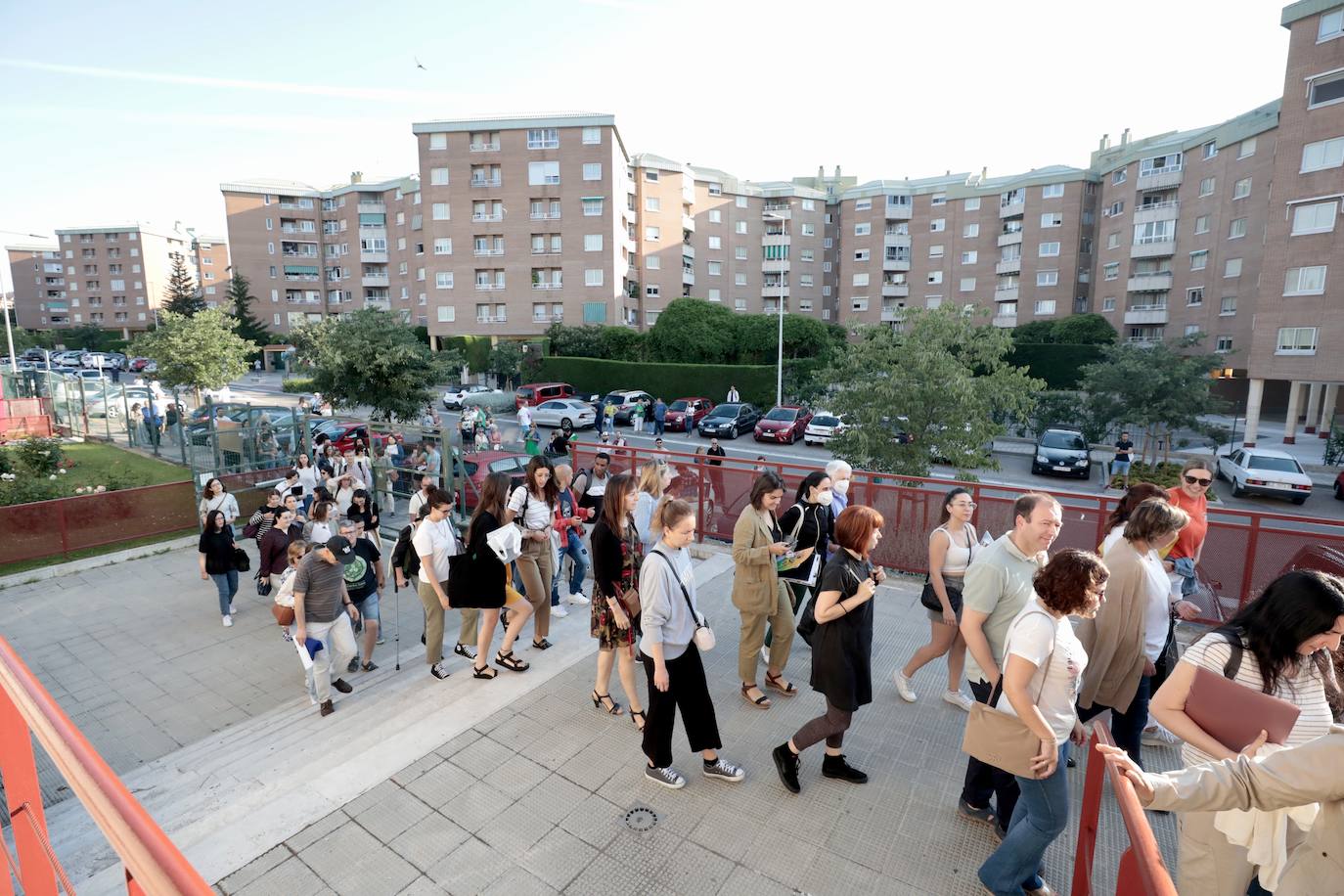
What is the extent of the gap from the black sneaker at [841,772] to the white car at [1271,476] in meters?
20.3

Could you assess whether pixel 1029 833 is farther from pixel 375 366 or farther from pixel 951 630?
pixel 375 366

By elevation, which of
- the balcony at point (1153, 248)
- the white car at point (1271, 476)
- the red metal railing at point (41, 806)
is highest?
the balcony at point (1153, 248)

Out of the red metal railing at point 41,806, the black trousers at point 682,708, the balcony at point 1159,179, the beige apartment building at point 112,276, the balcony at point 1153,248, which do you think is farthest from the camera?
the beige apartment building at point 112,276

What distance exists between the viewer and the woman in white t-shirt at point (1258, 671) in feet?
8.28

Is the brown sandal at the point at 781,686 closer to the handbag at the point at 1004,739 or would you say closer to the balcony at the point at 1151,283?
the handbag at the point at 1004,739

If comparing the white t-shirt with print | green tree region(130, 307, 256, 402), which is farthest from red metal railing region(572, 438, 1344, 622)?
green tree region(130, 307, 256, 402)

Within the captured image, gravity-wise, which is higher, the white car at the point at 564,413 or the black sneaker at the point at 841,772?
the black sneaker at the point at 841,772

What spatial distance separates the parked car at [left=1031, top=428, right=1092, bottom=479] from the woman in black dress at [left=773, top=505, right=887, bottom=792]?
20440 millimetres

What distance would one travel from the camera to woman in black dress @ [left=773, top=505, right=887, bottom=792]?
3.97 meters

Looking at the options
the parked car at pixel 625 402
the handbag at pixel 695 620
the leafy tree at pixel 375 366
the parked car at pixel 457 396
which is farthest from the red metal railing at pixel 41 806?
the parked car at pixel 457 396

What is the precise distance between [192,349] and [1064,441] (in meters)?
31.6

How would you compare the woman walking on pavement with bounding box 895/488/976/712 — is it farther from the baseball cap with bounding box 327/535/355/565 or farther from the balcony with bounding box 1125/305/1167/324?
the balcony with bounding box 1125/305/1167/324

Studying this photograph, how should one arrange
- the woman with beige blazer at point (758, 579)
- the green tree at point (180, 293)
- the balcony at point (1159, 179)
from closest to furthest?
1. the woman with beige blazer at point (758, 579)
2. the balcony at point (1159, 179)
3. the green tree at point (180, 293)

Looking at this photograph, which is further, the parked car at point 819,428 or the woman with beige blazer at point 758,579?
the parked car at point 819,428
